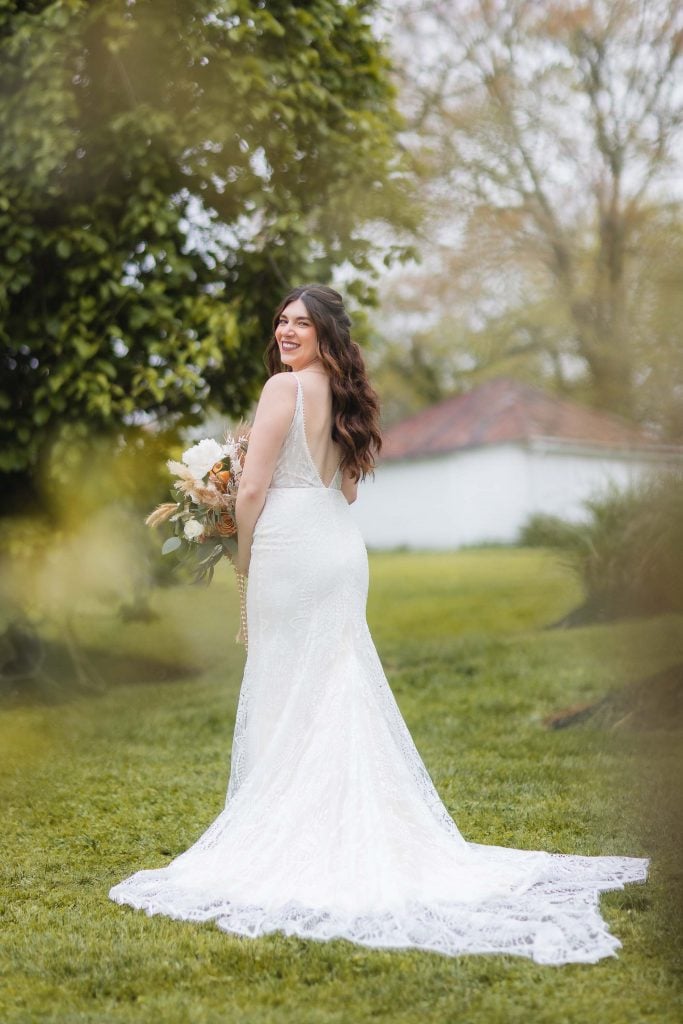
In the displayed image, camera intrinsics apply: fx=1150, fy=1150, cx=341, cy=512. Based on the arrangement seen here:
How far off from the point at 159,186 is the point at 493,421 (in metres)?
14.7

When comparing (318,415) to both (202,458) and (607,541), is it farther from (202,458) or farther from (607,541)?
(607,541)

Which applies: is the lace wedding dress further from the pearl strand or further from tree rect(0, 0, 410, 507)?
tree rect(0, 0, 410, 507)

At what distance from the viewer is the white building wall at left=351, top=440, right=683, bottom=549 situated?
19.3m

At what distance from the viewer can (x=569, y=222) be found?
16156 millimetres

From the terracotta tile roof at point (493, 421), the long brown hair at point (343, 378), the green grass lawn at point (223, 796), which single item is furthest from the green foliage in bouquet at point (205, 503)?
the terracotta tile roof at point (493, 421)

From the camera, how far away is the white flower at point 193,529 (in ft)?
13.4

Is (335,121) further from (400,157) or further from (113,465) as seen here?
(113,465)

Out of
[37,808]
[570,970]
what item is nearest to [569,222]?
[37,808]

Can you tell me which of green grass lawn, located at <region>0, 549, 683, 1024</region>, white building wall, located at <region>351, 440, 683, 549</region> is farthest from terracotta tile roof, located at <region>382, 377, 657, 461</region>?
green grass lawn, located at <region>0, 549, 683, 1024</region>

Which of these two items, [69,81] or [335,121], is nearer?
[69,81]

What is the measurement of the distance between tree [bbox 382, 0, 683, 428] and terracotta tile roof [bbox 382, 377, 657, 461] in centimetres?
294

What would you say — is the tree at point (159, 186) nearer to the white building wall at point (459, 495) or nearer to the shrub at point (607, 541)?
the shrub at point (607, 541)

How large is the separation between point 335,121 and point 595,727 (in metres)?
4.27

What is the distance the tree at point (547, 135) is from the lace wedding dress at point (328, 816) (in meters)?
10.3
